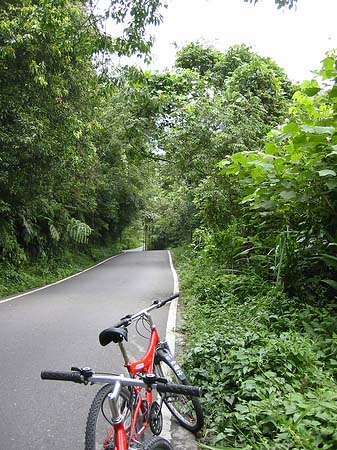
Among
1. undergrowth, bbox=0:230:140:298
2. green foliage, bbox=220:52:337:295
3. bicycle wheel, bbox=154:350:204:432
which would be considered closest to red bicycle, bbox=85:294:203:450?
bicycle wheel, bbox=154:350:204:432

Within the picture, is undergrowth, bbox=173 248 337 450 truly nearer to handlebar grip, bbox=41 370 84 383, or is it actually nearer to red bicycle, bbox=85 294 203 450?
red bicycle, bbox=85 294 203 450

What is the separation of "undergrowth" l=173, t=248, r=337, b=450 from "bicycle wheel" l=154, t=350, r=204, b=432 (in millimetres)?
135

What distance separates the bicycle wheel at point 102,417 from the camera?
247 centimetres

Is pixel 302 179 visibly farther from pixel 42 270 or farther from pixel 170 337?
pixel 42 270

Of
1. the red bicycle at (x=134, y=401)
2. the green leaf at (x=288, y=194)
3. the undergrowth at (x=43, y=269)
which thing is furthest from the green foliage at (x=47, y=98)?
the red bicycle at (x=134, y=401)

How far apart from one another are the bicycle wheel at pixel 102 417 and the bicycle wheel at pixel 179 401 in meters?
0.84

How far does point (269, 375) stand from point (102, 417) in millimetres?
1428

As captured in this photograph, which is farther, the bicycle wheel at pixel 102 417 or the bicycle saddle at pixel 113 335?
the bicycle saddle at pixel 113 335

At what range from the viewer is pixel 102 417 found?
8.65 ft

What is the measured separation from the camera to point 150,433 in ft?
10.7

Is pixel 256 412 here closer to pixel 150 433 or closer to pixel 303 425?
pixel 303 425

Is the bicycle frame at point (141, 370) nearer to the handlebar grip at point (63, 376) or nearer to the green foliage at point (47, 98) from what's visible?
the handlebar grip at point (63, 376)

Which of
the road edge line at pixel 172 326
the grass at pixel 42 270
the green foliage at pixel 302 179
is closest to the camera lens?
the green foliage at pixel 302 179

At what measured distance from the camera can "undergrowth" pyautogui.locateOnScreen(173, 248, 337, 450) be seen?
8.71 feet
